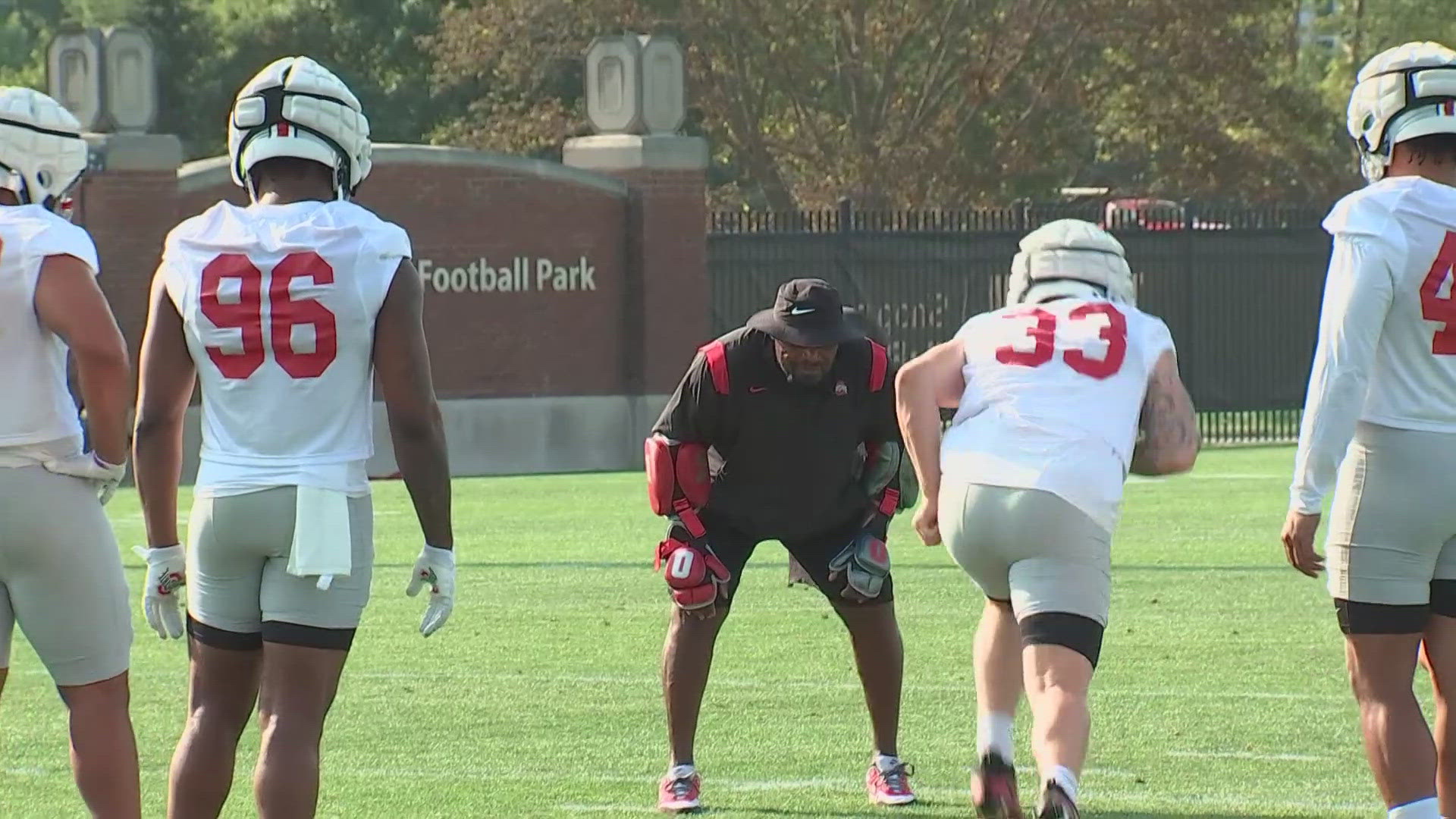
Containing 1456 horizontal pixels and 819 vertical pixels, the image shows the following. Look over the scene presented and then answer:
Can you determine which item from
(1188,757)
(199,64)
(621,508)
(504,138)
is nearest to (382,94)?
(199,64)

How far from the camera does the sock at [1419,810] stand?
5676mm

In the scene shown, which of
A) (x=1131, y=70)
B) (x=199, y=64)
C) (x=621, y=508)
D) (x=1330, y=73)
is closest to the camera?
(x=621, y=508)

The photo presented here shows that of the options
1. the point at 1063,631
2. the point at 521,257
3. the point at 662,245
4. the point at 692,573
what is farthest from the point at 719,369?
the point at 662,245

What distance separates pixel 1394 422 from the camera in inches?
222

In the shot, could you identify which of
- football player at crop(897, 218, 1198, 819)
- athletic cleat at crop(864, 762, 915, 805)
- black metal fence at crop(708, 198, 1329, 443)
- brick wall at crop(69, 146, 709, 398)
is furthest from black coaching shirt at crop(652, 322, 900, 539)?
black metal fence at crop(708, 198, 1329, 443)

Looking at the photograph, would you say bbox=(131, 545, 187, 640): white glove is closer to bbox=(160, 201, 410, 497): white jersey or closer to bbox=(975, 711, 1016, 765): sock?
bbox=(160, 201, 410, 497): white jersey

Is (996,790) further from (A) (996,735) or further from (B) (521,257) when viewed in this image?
(B) (521,257)

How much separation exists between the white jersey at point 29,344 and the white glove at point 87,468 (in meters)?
0.03

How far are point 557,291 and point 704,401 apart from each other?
17687mm

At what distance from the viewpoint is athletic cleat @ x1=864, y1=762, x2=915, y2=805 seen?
726cm

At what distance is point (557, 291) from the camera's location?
24859mm

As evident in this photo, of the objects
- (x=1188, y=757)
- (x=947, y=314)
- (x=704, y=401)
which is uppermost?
(x=704, y=401)

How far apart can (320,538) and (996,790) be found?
7.18 feet

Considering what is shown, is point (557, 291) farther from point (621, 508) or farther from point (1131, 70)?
point (1131, 70)
